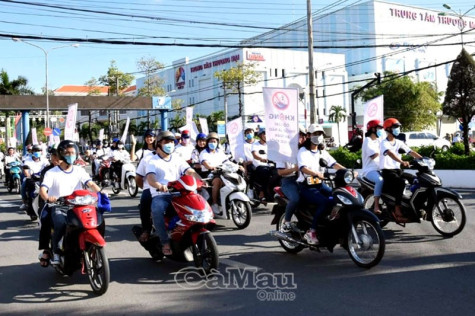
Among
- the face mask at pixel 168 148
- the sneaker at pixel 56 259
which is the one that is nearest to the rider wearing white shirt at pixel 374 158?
the face mask at pixel 168 148

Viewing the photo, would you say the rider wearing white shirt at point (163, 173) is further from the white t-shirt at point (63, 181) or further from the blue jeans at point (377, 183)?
the blue jeans at point (377, 183)

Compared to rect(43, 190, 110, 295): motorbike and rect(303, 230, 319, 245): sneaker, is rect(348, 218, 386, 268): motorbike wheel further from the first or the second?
rect(43, 190, 110, 295): motorbike

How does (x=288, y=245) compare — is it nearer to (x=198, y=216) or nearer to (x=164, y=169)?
(x=198, y=216)

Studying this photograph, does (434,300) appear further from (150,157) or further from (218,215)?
(218,215)

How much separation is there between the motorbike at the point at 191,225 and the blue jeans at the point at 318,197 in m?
1.31

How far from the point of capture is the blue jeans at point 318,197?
21.8 feet

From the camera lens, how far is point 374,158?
8.95 meters

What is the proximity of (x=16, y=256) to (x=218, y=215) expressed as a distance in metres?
3.61

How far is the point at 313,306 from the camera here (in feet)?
16.4

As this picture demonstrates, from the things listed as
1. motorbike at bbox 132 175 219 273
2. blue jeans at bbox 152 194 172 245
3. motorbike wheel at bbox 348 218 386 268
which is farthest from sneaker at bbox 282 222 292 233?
blue jeans at bbox 152 194 172 245

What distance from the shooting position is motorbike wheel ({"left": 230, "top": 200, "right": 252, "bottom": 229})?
973 centimetres

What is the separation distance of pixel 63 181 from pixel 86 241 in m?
0.98

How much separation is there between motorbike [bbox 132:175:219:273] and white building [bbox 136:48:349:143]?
69303mm

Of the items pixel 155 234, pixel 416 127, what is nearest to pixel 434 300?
pixel 155 234
